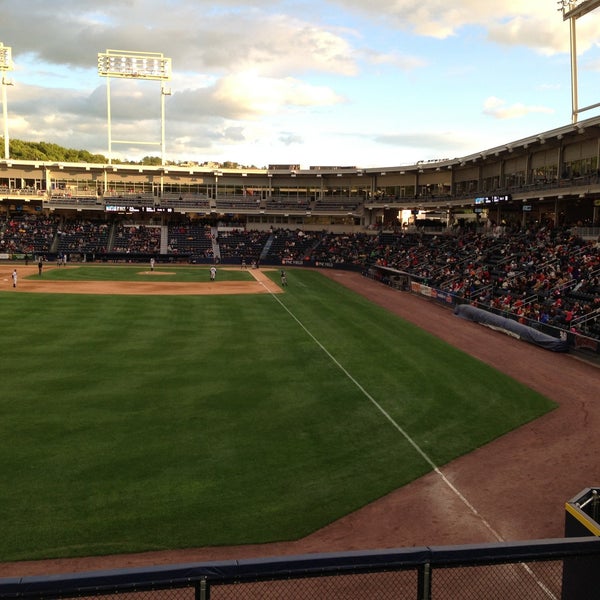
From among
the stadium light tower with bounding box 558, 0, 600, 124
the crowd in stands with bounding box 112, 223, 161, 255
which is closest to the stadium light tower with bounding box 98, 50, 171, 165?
the crowd in stands with bounding box 112, 223, 161, 255

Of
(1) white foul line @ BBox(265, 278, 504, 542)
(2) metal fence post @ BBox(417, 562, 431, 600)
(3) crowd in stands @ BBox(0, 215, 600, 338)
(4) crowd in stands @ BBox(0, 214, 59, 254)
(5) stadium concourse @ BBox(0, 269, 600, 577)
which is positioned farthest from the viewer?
(4) crowd in stands @ BBox(0, 214, 59, 254)

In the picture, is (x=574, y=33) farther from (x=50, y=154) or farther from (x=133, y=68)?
(x=50, y=154)

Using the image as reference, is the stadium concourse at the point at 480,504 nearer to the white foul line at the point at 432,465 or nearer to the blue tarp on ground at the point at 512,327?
the white foul line at the point at 432,465

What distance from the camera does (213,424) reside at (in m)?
16.4

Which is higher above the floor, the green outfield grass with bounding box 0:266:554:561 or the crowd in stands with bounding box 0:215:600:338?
the crowd in stands with bounding box 0:215:600:338

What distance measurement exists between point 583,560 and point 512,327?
2666 cm

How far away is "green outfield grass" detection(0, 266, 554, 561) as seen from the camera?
11.3 meters

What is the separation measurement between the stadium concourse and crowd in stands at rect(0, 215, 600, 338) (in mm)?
12346

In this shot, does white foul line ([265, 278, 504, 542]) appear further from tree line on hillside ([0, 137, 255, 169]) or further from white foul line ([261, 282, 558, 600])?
tree line on hillside ([0, 137, 255, 169])

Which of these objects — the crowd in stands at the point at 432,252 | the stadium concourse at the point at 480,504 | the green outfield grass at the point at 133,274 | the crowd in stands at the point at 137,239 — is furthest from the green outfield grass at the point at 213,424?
the crowd in stands at the point at 137,239

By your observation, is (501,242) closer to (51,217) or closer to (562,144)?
(562,144)

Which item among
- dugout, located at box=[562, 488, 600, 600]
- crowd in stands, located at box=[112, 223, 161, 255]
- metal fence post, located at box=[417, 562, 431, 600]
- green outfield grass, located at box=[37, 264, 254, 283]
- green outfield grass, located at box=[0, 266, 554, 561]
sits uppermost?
crowd in stands, located at box=[112, 223, 161, 255]

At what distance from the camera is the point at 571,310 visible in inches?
→ 1179

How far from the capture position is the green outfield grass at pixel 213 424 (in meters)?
11.3
